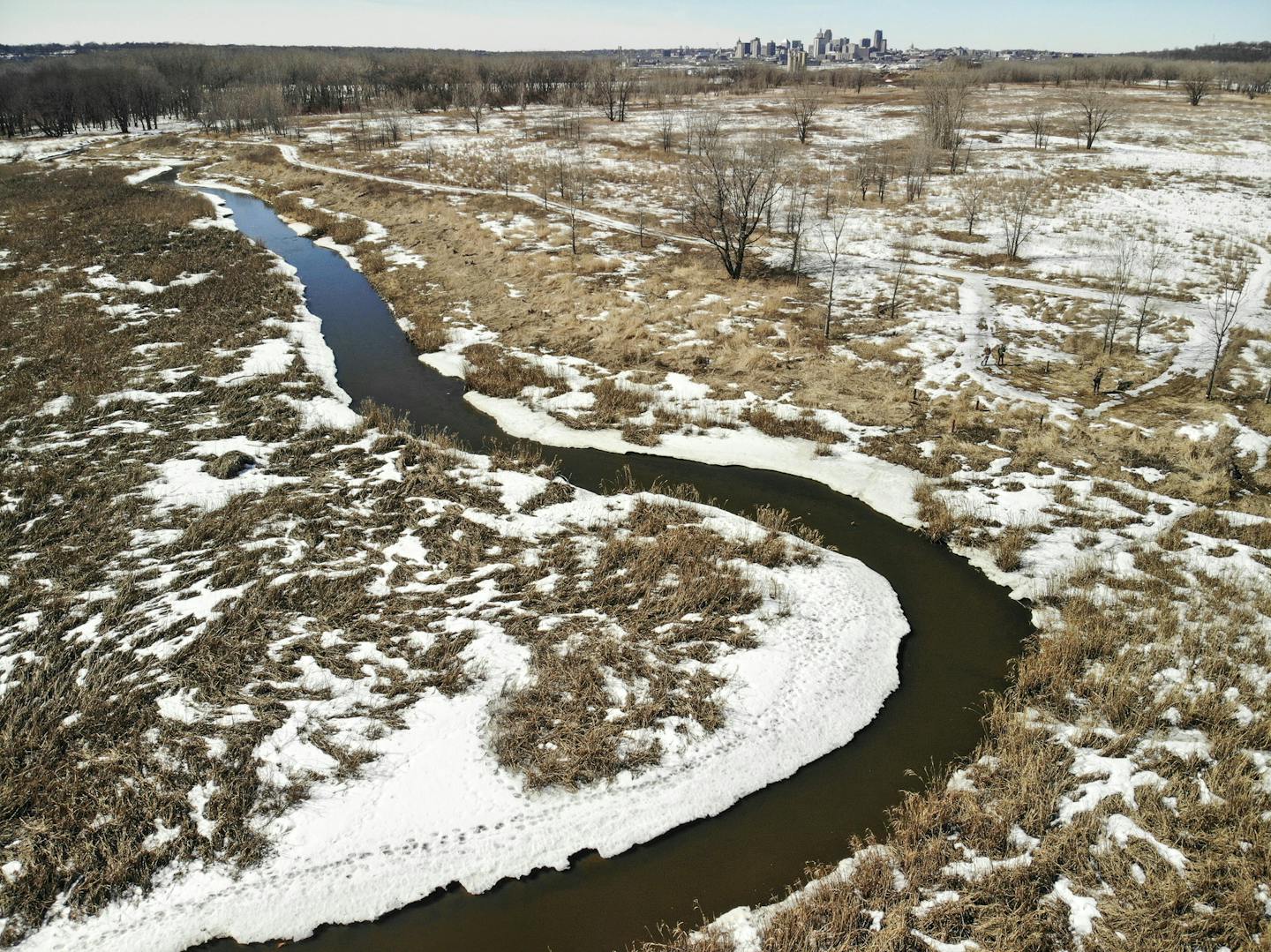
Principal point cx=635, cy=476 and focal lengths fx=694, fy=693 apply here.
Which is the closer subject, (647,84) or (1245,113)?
(1245,113)

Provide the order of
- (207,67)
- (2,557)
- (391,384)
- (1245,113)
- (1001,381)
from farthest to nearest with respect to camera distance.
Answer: (207,67), (1245,113), (391,384), (1001,381), (2,557)

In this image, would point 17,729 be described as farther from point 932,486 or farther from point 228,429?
point 932,486

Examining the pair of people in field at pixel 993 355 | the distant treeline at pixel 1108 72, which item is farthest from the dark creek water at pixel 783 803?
the distant treeline at pixel 1108 72

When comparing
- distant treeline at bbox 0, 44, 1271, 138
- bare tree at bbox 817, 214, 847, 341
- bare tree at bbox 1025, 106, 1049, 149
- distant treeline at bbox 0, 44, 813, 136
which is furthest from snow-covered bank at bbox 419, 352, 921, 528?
distant treeline at bbox 0, 44, 813, 136

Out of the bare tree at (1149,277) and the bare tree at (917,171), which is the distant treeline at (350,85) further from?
the bare tree at (1149,277)

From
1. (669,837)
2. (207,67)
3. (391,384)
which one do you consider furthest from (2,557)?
(207,67)

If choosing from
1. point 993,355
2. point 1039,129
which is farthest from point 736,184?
point 1039,129

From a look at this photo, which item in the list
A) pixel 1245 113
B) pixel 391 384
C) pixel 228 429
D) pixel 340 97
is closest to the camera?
pixel 228 429
